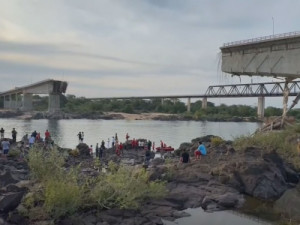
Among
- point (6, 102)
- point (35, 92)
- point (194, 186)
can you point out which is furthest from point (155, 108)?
point (194, 186)

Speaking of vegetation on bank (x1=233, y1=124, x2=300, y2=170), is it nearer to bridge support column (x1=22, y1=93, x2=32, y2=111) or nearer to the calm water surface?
the calm water surface

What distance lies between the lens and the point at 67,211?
1473cm

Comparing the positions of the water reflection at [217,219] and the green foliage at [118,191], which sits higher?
the green foliage at [118,191]

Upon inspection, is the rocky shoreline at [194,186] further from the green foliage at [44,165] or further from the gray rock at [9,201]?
the green foliage at [44,165]

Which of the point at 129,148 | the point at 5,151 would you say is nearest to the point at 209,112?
the point at 129,148

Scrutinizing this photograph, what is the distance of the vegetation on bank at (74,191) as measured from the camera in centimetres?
1444

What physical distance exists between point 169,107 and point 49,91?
229 ft

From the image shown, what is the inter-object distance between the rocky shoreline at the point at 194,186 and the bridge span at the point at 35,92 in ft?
346

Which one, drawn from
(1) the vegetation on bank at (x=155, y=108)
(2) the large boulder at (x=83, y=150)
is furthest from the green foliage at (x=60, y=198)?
(1) the vegetation on bank at (x=155, y=108)

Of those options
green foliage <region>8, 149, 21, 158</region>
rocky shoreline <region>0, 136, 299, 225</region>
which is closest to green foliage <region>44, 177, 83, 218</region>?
rocky shoreline <region>0, 136, 299, 225</region>

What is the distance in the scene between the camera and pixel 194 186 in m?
21.2

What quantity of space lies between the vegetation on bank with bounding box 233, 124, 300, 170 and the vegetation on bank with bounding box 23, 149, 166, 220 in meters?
11.7

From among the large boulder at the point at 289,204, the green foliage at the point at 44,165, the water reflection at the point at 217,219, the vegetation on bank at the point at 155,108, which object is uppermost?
the vegetation on bank at the point at 155,108

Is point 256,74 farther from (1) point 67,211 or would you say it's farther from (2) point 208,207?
(1) point 67,211
